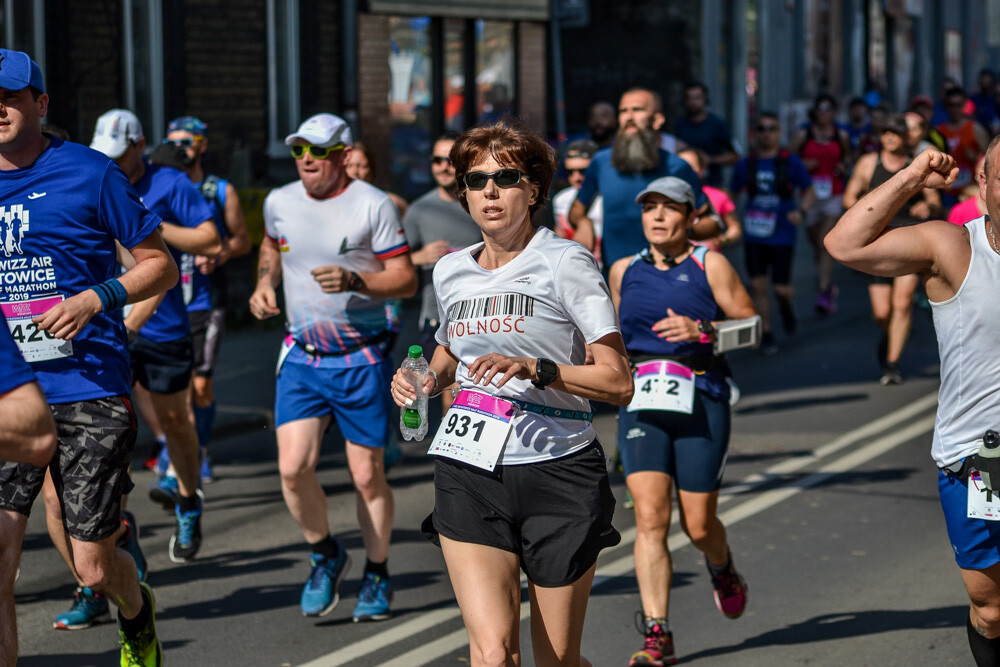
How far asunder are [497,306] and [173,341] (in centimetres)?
336

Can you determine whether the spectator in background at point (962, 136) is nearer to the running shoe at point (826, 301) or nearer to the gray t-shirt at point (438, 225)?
the running shoe at point (826, 301)

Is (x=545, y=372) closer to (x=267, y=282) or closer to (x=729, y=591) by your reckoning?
(x=729, y=591)

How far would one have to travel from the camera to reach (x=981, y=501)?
416 centimetres

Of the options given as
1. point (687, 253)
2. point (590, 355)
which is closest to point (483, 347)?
point (590, 355)

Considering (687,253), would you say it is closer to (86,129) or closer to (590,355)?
(590,355)

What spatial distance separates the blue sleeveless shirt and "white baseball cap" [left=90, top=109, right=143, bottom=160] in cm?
237

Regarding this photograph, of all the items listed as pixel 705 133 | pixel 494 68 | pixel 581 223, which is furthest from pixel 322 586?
pixel 494 68

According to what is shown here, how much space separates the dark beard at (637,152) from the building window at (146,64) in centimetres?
753

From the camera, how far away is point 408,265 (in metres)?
6.11

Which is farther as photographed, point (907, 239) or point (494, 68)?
point (494, 68)

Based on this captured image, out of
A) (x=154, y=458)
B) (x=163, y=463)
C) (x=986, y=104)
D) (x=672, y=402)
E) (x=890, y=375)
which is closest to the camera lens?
(x=672, y=402)

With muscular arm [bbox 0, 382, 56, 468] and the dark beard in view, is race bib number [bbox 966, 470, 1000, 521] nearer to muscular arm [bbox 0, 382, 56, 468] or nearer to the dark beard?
muscular arm [bbox 0, 382, 56, 468]

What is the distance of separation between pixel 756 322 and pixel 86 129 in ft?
32.3

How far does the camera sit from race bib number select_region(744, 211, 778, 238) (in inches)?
524
